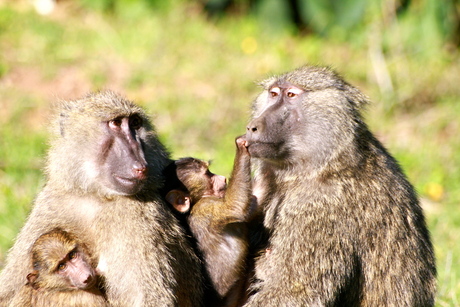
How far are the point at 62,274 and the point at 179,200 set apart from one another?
731 millimetres

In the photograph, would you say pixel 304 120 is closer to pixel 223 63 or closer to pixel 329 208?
pixel 329 208

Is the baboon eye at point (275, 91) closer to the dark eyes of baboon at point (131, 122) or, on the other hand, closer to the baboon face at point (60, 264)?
the dark eyes of baboon at point (131, 122)

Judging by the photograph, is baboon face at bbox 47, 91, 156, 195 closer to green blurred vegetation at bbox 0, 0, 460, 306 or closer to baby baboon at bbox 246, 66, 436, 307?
baby baboon at bbox 246, 66, 436, 307

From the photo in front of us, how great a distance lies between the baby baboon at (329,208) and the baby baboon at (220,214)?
0.43ft

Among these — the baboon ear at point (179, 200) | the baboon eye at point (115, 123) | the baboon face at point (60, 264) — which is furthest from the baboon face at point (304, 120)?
the baboon face at point (60, 264)

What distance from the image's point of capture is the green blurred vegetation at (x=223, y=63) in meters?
7.51

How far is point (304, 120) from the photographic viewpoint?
→ 397 cm

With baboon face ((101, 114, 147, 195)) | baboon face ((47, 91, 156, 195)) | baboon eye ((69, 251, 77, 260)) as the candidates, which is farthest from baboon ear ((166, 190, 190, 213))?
baboon eye ((69, 251, 77, 260))

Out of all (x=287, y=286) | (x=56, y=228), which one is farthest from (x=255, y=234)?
(x=56, y=228)

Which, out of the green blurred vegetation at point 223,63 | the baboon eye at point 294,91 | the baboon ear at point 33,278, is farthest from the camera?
the green blurred vegetation at point 223,63

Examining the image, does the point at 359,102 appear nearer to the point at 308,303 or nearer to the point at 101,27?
the point at 308,303

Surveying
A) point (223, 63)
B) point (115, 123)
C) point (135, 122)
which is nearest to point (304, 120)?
point (135, 122)

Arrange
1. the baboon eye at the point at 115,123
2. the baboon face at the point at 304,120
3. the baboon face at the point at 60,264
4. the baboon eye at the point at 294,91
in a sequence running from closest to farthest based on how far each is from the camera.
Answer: the baboon face at the point at 60,264 < the baboon eye at the point at 115,123 < the baboon face at the point at 304,120 < the baboon eye at the point at 294,91

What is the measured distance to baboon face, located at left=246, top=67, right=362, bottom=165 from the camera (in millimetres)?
3867
